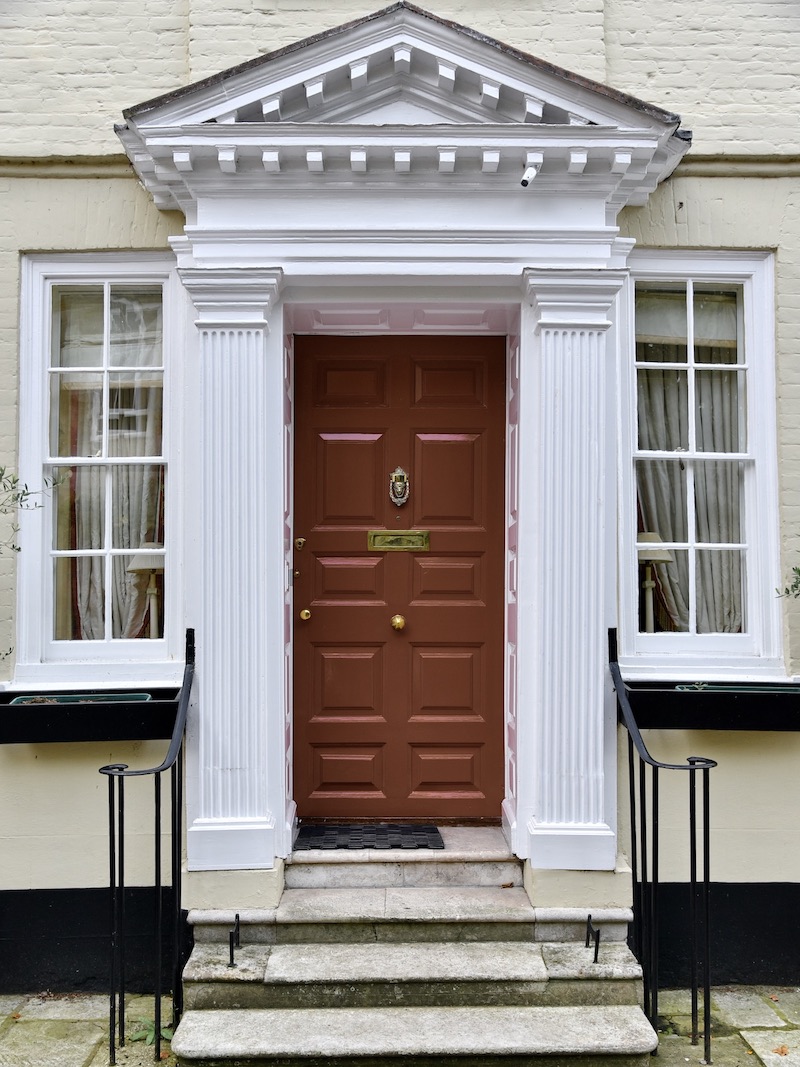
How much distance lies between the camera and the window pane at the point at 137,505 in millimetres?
4609

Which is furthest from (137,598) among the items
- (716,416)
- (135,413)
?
(716,416)

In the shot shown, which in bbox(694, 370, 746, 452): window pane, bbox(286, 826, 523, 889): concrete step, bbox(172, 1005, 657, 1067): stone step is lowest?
bbox(172, 1005, 657, 1067): stone step

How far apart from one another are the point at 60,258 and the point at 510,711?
3.14m

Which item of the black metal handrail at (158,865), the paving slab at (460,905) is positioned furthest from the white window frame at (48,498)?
the paving slab at (460,905)

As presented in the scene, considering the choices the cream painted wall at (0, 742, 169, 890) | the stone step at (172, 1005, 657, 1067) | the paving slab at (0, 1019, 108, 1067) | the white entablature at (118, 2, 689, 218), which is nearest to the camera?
the stone step at (172, 1005, 657, 1067)

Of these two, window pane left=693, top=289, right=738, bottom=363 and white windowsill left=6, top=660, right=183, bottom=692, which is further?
window pane left=693, top=289, right=738, bottom=363

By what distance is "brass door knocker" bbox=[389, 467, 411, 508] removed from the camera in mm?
4684

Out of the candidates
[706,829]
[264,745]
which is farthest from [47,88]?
[706,829]

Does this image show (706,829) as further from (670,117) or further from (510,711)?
(670,117)

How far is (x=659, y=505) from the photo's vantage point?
15.3ft

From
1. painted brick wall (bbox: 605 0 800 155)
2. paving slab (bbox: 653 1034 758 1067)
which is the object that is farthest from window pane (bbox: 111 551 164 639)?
painted brick wall (bbox: 605 0 800 155)

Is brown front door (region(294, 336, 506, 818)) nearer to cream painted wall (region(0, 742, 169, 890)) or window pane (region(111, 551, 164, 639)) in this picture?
window pane (region(111, 551, 164, 639))

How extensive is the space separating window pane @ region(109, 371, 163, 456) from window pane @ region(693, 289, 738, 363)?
2737 millimetres

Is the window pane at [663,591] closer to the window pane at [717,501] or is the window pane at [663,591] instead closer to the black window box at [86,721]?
the window pane at [717,501]
